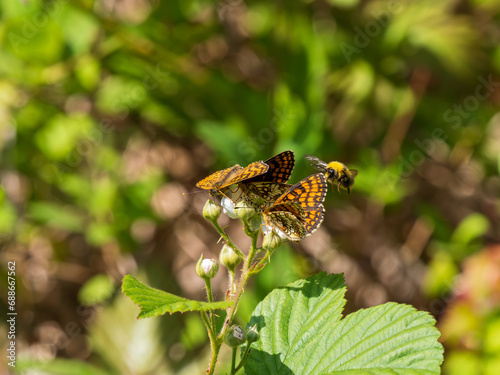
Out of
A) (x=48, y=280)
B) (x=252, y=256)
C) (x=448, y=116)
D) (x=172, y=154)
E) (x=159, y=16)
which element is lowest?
(x=48, y=280)

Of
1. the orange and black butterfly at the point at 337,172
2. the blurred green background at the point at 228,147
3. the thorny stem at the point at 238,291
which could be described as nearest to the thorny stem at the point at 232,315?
the thorny stem at the point at 238,291

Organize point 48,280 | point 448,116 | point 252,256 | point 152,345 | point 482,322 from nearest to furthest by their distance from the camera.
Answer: point 252,256 → point 152,345 → point 482,322 → point 448,116 → point 48,280

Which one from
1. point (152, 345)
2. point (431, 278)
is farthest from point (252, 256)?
point (431, 278)

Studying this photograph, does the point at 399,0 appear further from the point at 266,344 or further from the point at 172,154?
the point at 266,344

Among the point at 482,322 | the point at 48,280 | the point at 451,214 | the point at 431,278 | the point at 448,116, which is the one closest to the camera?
the point at 482,322

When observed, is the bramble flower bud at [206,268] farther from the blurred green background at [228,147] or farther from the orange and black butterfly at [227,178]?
the blurred green background at [228,147]

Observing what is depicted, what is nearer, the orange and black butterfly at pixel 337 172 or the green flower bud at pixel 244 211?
the green flower bud at pixel 244 211

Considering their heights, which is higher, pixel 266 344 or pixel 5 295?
pixel 266 344

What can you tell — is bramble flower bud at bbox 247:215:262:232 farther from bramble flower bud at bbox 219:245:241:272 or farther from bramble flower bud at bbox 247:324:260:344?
bramble flower bud at bbox 247:324:260:344
